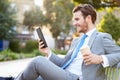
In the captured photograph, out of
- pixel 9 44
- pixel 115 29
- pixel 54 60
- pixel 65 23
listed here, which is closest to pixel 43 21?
pixel 65 23

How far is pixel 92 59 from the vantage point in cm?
336

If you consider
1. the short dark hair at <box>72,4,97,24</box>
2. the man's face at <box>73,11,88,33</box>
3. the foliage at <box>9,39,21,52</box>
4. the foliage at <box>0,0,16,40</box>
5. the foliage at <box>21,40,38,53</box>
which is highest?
the short dark hair at <box>72,4,97,24</box>

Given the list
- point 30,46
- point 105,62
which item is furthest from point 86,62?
point 30,46

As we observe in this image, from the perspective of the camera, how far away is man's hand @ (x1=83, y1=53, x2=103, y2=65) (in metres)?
3.31

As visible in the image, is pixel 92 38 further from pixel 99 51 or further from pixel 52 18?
pixel 52 18

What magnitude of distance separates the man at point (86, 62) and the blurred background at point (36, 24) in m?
9.69

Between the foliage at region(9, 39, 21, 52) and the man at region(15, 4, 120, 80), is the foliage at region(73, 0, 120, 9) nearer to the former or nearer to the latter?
the man at region(15, 4, 120, 80)

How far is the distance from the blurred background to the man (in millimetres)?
9691

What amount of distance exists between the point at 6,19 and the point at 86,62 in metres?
28.8

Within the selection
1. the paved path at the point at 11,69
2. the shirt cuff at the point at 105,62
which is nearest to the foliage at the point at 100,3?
the paved path at the point at 11,69

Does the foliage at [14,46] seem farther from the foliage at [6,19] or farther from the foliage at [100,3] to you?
the foliage at [100,3]

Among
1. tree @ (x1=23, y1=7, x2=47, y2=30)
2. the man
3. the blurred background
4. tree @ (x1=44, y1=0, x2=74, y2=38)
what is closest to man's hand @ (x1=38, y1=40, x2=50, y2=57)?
the man

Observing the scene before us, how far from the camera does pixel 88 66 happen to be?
362cm

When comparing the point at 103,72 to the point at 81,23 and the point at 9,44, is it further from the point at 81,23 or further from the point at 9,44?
the point at 9,44
